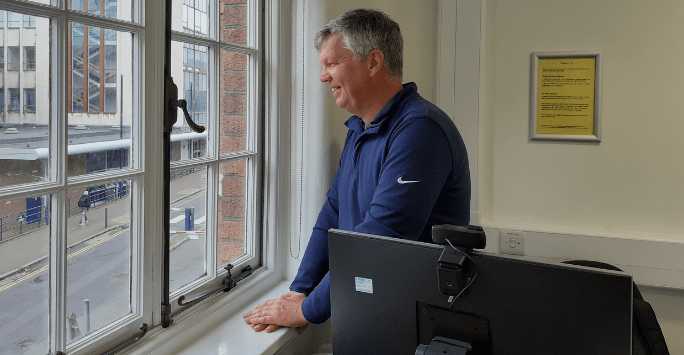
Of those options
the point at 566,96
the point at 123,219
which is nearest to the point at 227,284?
the point at 123,219

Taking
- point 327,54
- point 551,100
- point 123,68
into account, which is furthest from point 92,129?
point 551,100

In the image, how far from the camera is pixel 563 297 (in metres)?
0.77

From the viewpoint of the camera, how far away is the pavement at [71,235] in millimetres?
1004

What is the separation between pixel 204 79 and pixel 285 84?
475 mm

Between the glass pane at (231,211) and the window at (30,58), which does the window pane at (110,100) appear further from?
the glass pane at (231,211)

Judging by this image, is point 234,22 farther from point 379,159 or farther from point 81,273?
point 81,273

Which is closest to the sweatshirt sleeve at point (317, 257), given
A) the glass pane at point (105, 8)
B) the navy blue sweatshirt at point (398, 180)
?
the navy blue sweatshirt at point (398, 180)

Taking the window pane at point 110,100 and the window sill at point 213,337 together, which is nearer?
the window pane at point 110,100

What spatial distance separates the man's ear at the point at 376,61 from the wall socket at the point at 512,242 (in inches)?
50.6

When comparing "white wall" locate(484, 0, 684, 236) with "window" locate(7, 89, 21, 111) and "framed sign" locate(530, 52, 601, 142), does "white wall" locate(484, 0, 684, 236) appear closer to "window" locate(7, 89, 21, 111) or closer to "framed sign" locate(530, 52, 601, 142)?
"framed sign" locate(530, 52, 601, 142)

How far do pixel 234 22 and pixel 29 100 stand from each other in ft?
3.07

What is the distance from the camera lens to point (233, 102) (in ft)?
5.98

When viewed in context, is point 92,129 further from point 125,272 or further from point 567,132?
point 567,132

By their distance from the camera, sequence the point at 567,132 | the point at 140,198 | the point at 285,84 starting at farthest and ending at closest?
the point at 567,132, the point at 285,84, the point at 140,198
